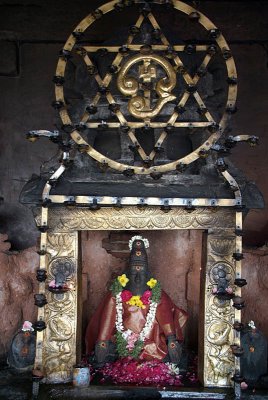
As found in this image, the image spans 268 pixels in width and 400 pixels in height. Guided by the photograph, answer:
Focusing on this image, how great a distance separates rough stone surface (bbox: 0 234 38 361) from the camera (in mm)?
6074

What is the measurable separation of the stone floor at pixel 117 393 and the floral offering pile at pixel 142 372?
20cm

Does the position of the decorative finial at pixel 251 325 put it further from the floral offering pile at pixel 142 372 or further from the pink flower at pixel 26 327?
the pink flower at pixel 26 327

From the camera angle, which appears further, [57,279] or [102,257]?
[102,257]

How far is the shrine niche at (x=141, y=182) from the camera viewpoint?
207 inches

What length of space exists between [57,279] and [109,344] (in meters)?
1.06

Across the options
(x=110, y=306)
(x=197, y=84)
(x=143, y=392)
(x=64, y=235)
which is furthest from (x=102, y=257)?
(x=197, y=84)

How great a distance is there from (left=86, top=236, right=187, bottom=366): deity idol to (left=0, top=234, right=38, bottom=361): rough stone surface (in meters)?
0.88

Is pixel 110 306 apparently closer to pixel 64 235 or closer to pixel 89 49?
pixel 64 235

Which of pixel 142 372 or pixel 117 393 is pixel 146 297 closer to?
pixel 142 372

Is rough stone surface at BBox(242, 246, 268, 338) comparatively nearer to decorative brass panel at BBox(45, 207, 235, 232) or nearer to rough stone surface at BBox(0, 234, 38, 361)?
decorative brass panel at BBox(45, 207, 235, 232)

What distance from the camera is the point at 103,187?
536 centimetres

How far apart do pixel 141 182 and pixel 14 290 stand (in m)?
2.00

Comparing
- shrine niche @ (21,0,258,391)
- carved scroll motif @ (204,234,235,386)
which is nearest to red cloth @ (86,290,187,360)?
shrine niche @ (21,0,258,391)

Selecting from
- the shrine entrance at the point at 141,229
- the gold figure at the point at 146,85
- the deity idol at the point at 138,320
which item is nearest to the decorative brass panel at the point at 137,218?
the shrine entrance at the point at 141,229
